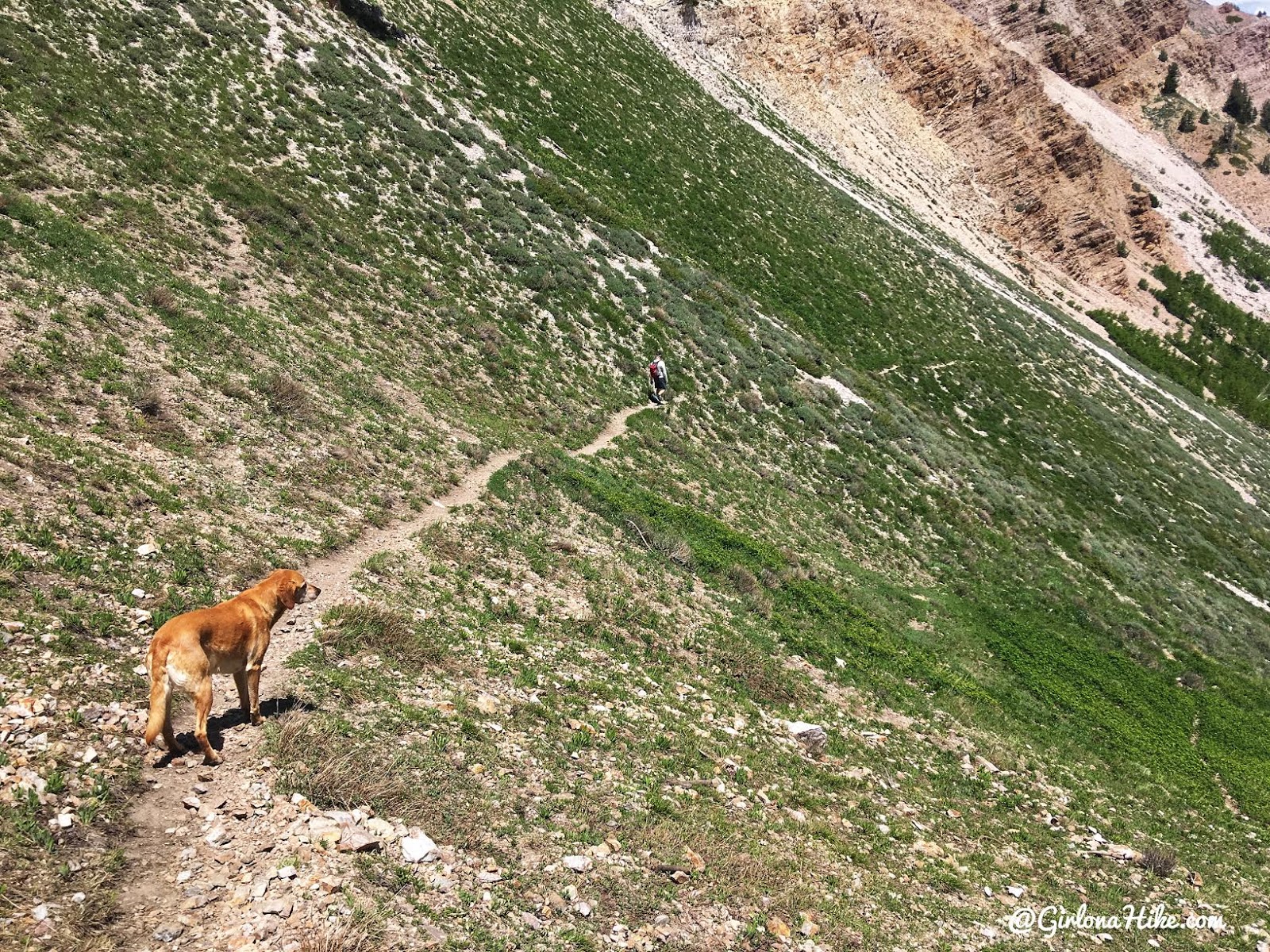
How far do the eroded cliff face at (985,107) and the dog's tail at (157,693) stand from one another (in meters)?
79.4

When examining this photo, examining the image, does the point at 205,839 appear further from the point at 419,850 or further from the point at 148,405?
the point at 148,405

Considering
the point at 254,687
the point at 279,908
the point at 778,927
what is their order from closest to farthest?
the point at 279,908, the point at 254,687, the point at 778,927

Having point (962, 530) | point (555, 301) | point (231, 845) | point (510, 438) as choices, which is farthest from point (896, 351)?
point (231, 845)

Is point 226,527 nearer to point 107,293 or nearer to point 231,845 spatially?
point 231,845

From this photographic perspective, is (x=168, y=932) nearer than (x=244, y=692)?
Yes

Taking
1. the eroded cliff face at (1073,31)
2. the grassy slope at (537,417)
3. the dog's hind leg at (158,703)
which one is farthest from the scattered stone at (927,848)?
the eroded cliff face at (1073,31)

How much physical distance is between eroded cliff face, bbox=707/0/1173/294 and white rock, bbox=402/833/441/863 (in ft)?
260

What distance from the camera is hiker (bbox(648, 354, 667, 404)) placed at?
25281 millimetres

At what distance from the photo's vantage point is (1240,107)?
127 metres

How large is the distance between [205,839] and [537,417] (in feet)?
51.8

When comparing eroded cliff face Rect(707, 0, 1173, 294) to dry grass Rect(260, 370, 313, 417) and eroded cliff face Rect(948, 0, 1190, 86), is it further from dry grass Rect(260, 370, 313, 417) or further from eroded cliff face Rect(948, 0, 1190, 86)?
dry grass Rect(260, 370, 313, 417)

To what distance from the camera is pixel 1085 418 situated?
4256 centimetres

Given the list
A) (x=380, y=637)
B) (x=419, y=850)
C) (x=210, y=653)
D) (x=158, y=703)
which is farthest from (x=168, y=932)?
(x=380, y=637)

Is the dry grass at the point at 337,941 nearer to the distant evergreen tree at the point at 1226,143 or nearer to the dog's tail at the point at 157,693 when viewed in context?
the dog's tail at the point at 157,693
